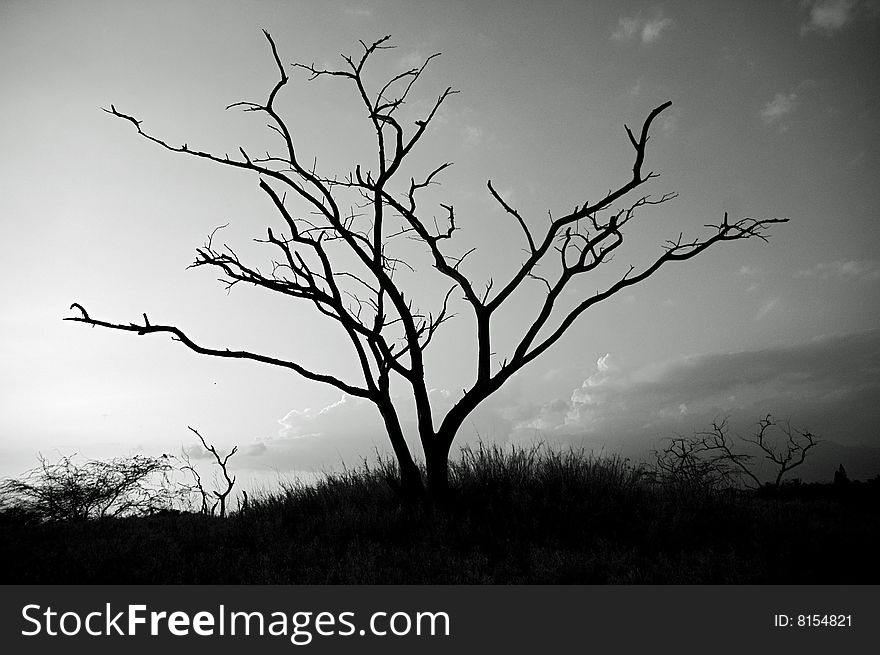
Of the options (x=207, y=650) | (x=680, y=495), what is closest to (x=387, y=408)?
(x=207, y=650)

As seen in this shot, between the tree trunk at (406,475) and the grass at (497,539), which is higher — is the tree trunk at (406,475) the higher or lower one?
the higher one

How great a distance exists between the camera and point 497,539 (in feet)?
23.4

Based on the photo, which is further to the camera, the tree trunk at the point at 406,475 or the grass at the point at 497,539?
the tree trunk at the point at 406,475

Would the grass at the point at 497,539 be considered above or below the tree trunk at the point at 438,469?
below

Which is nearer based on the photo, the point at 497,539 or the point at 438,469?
the point at 497,539

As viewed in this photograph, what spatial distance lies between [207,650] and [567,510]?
510cm

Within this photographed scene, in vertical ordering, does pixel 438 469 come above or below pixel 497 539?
above

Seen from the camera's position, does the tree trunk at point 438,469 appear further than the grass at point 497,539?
Yes

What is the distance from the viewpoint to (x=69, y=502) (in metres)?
12.0

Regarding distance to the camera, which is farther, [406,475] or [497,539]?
[406,475]

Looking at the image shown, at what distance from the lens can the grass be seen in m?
5.82

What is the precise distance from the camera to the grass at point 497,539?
5.82m

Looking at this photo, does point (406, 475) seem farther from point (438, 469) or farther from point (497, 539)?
point (497, 539)

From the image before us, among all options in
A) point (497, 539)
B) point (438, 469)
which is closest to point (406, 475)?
point (438, 469)
